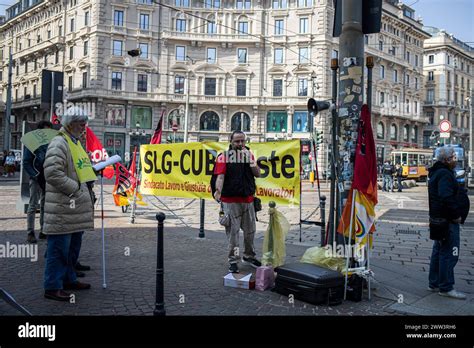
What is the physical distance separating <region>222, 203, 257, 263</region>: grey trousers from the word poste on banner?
1687 millimetres

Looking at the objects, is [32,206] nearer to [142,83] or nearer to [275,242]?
[275,242]

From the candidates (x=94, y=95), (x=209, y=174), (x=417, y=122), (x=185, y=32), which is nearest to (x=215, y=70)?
(x=185, y=32)

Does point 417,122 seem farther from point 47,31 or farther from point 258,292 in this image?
point 258,292

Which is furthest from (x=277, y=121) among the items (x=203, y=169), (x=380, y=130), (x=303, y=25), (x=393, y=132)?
(x=203, y=169)

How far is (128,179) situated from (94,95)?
36.8m

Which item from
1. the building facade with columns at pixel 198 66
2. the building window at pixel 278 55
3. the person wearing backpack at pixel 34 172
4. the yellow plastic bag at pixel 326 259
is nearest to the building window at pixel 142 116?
the building facade with columns at pixel 198 66

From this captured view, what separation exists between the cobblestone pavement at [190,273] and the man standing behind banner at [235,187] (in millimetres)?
548

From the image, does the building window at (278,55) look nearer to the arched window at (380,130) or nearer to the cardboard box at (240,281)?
the arched window at (380,130)

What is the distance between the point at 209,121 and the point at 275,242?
43634mm

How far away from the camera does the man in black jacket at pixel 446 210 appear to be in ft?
17.5

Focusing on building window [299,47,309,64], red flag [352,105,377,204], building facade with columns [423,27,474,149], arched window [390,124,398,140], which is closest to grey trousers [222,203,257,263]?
red flag [352,105,377,204]

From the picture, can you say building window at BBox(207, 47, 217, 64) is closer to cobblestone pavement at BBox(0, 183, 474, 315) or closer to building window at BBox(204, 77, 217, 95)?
building window at BBox(204, 77, 217, 95)

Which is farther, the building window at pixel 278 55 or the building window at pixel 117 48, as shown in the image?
the building window at pixel 278 55

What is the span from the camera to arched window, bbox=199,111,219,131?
161ft
